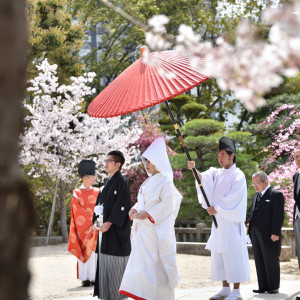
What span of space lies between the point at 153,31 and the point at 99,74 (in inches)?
773

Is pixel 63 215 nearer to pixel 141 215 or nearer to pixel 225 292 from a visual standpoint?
pixel 225 292

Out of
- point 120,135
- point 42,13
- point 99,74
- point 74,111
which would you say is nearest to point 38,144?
point 74,111

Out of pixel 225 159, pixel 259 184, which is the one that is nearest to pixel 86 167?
pixel 225 159

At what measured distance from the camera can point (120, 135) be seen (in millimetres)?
16625

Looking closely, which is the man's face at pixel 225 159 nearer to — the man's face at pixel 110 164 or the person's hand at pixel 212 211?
the person's hand at pixel 212 211

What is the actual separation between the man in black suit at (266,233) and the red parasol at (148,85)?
224 cm

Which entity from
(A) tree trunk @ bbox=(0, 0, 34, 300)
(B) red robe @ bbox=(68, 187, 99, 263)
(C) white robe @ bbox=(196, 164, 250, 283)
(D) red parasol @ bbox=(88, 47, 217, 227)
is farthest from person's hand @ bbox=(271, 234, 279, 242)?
(A) tree trunk @ bbox=(0, 0, 34, 300)

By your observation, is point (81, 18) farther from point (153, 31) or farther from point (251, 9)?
point (153, 31)

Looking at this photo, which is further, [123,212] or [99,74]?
[99,74]

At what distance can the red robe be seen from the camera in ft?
26.3

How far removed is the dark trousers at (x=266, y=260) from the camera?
6.68 m

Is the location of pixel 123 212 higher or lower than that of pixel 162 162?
lower

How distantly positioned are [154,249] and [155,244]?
0.05m

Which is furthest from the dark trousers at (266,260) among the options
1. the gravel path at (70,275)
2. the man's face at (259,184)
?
the gravel path at (70,275)
